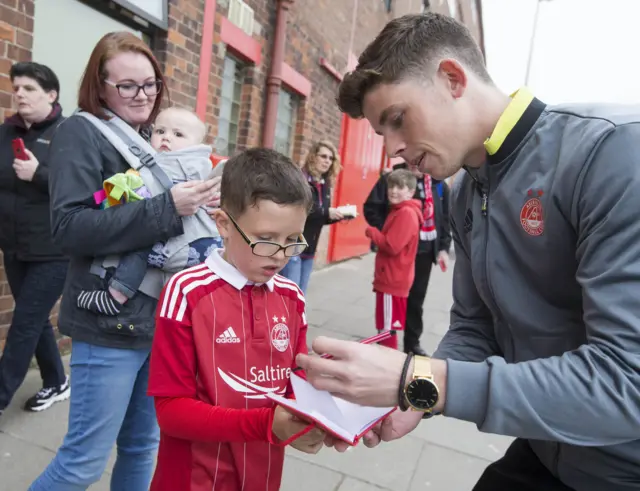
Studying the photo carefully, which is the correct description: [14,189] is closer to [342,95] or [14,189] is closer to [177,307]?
[177,307]

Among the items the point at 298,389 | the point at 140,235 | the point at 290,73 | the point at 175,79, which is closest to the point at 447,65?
the point at 298,389

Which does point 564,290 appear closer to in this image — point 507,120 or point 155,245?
point 507,120

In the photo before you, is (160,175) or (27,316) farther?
(27,316)

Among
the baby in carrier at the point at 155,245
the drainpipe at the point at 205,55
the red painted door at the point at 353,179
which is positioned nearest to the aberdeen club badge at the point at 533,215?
the baby in carrier at the point at 155,245

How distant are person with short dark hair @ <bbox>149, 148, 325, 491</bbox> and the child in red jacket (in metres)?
2.89

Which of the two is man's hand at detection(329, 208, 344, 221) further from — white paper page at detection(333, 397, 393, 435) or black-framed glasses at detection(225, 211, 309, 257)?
white paper page at detection(333, 397, 393, 435)

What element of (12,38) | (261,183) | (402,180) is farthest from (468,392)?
(402,180)

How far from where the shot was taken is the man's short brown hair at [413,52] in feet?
4.22

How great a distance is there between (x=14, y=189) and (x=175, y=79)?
186 cm

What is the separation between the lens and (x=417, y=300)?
479 centimetres

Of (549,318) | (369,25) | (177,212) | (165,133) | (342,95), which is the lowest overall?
(549,318)

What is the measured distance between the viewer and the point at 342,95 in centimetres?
146

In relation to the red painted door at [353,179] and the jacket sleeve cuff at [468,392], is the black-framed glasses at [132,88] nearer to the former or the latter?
the jacket sleeve cuff at [468,392]

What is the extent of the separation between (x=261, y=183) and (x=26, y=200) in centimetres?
204
